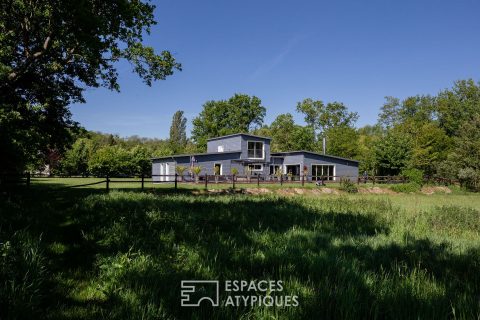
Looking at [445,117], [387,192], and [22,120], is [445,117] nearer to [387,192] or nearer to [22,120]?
[387,192]

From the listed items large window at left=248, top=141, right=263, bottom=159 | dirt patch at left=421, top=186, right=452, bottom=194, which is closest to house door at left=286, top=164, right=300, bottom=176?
large window at left=248, top=141, right=263, bottom=159

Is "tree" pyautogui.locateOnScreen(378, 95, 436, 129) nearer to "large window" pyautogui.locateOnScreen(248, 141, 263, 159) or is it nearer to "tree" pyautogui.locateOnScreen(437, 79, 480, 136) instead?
"tree" pyautogui.locateOnScreen(437, 79, 480, 136)

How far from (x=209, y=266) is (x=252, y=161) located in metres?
38.8

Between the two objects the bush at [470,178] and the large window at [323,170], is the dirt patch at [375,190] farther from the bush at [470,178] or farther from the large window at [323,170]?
the large window at [323,170]

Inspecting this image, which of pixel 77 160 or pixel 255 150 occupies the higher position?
pixel 255 150

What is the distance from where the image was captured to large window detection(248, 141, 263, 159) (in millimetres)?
43344

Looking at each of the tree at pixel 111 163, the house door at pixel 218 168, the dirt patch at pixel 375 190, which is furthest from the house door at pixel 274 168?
the tree at pixel 111 163

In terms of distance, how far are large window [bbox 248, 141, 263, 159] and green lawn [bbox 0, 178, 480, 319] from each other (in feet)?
115

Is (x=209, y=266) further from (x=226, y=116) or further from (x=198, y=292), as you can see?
(x=226, y=116)

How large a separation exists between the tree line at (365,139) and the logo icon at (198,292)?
4078 centimetres

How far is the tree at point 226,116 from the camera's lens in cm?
7244

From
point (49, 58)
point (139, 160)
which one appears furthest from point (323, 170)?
point (49, 58)

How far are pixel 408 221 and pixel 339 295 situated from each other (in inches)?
291

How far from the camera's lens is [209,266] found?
4.59 meters
